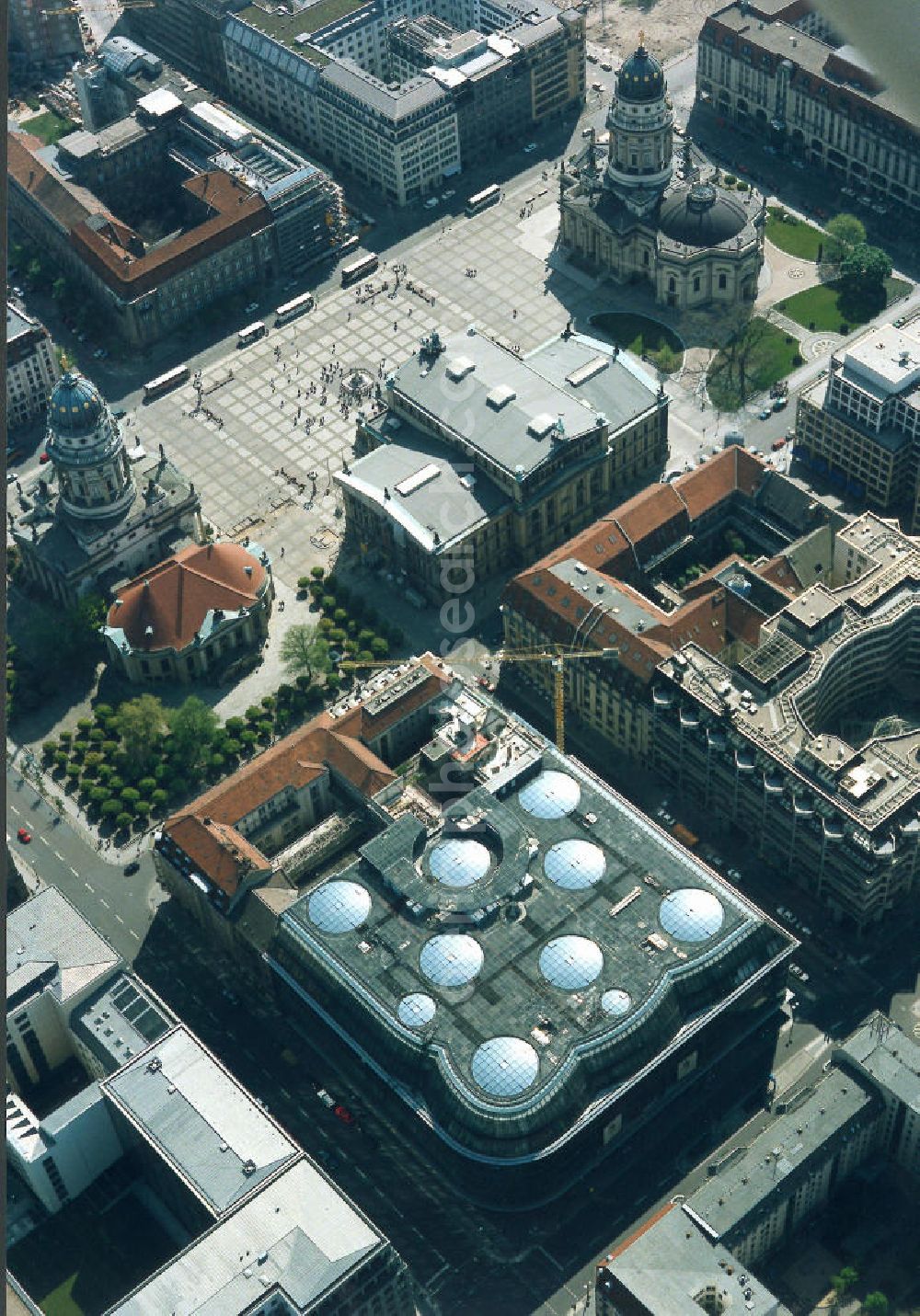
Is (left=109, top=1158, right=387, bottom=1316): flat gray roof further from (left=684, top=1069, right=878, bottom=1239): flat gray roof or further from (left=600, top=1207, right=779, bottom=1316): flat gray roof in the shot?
(left=684, top=1069, right=878, bottom=1239): flat gray roof

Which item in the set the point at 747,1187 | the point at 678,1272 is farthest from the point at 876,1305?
the point at 678,1272

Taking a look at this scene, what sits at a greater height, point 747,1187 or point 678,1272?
point 747,1187

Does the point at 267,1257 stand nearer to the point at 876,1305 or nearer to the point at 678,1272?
the point at 678,1272

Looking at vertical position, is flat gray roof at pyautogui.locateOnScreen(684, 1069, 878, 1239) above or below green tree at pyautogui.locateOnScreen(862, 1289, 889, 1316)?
above

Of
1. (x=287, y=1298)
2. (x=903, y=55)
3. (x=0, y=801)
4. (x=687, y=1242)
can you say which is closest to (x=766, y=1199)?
(x=687, y=1242)

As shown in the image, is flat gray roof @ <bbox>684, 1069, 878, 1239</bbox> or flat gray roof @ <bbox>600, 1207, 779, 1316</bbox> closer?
flat gray roof @ <bbox>600, 1207, 779, 1316</bbox>

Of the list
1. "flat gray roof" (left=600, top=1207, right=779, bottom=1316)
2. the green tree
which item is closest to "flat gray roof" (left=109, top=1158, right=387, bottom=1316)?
"flat gray roof" (left=600, top=1207, right=779, bottom=1316)

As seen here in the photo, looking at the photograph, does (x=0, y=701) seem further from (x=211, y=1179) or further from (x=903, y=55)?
(x=211, y=1179)
